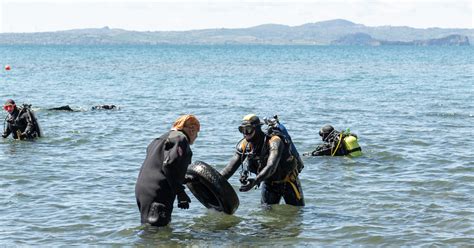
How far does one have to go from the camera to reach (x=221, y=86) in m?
50.1

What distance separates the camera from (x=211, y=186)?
11.2m

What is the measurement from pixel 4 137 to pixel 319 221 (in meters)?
11.9

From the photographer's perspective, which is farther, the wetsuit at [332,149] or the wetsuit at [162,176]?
the wetsuit at [332,149]

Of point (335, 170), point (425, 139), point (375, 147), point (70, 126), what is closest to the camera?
point (335, 170)

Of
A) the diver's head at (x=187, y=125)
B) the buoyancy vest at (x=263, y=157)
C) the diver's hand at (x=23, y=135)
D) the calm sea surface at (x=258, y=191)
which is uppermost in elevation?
the diver's head at (x=187, y=125)

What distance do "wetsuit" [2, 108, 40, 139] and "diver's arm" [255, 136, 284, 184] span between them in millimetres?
11485

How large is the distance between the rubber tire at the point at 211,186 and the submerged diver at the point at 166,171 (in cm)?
120

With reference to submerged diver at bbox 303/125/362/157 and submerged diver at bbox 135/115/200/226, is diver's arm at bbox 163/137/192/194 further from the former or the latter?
submerged diver at bbox 303/125/362/157

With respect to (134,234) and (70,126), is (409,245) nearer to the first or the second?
(134,234)

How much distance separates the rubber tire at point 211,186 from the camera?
11141mm

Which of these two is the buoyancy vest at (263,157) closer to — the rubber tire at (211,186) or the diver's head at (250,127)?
the diver's head at (250,127)

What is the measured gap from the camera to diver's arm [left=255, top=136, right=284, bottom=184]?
11.0m

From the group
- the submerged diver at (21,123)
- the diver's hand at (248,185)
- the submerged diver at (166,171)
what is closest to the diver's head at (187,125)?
the submerged diver at (166,171)

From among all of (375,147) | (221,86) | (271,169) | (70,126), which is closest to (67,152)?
(70,126)
